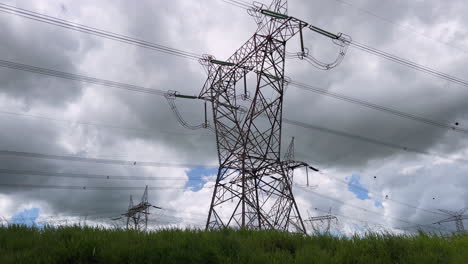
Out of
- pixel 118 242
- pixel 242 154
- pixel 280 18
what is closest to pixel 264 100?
pixel 242 154

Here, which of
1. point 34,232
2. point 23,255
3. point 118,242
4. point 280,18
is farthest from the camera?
point 280,18

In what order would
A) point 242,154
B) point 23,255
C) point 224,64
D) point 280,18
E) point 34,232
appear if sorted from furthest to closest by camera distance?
1. point 224,64
2. point 280,18
3. point 242,154
4. point 34,232
5. point 23,255

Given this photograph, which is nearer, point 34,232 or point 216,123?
point 34,232

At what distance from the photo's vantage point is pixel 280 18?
22.5 m

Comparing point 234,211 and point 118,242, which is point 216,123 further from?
point 118,242

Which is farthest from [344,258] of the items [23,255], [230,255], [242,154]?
[242,154]

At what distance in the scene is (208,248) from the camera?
5.69 m

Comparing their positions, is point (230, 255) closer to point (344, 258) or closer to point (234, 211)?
point (344, 258)

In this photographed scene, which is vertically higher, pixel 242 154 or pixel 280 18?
pixel 280 18

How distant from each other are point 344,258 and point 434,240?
2417mm

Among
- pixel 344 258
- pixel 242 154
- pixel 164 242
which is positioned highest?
pixel 242 154

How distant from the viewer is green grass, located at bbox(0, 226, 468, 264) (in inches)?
215

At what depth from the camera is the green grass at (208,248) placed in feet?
17.9

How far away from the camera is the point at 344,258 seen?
5.64 metres
